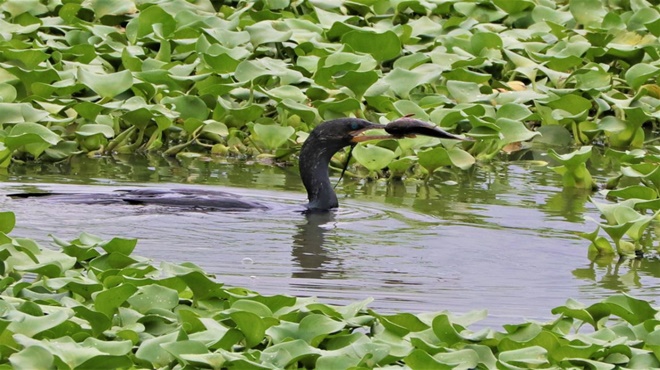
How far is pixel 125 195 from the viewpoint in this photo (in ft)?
28.8

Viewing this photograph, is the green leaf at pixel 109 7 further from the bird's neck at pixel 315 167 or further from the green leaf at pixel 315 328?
the green leaf at pixel 315 328

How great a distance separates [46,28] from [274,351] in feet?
23.7

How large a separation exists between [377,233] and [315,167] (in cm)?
101

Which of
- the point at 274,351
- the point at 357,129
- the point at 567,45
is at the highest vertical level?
the point at 567,45

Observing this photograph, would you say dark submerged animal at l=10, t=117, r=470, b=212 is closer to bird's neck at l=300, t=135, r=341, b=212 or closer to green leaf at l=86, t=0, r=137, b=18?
bird's neck at l=300, t=135, r=341, b=212

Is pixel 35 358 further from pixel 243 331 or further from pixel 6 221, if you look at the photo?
pixel 6 221

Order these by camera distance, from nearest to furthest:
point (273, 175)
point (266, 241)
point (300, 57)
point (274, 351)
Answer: point (274, 351) < point (266, 241) < point (273, 175) < point (300, 57)

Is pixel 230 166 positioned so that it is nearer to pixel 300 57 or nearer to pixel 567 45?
pixel 300 57

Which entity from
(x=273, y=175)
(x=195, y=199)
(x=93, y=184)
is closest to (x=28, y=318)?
(x=195, y=199)

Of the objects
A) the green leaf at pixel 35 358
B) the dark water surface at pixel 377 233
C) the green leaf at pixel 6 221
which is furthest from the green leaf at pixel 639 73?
the green leaf at pixel 35 358

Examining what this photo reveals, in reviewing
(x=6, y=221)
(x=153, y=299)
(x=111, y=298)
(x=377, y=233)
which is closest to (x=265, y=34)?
(x=377, y=233)

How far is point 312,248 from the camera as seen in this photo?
7.88m

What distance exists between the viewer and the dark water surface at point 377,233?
6.84 meters

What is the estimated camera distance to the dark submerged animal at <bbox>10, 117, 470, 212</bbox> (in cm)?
870
